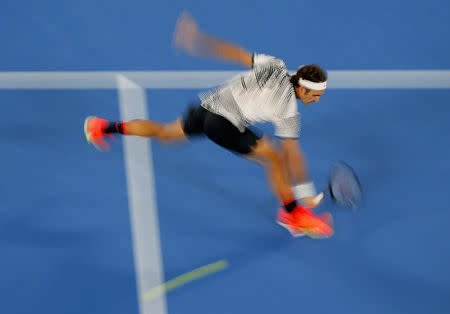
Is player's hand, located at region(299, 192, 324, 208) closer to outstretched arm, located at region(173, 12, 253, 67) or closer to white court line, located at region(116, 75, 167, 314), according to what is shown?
outstretched arm, located at region(173, 12, 253, 67)

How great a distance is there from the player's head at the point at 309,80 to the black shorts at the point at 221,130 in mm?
495

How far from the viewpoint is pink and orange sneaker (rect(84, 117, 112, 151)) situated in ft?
12.6

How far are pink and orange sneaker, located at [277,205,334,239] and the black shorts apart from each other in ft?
2.14

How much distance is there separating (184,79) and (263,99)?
1.52 meters

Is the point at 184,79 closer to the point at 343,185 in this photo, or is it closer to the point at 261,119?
the point at 261,119

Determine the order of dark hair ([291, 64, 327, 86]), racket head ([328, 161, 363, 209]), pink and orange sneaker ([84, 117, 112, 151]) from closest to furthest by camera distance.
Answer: dark hair ([291, 64, 327, 86]) → racket head ([328, 161, 363, 209]) → pink and orange sneaker ([84, 117, 112, 151])

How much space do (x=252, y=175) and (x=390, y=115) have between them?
1363 mm

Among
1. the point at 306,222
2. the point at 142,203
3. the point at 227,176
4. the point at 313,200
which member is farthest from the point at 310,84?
the point at 142,203

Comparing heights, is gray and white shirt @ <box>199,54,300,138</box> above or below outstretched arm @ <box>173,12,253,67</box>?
below

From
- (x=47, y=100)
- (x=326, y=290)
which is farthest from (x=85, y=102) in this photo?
(x=326, y=290)

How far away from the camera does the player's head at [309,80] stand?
3.02m

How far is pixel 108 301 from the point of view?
3516mm

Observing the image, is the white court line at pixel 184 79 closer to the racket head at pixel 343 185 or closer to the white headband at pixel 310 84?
the racket head at pixel 343 185

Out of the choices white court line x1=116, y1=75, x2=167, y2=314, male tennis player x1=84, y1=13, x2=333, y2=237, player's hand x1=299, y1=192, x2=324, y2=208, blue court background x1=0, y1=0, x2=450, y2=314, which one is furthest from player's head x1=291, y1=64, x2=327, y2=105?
white court line x1=116, y1=75, x2=167, y2=314
